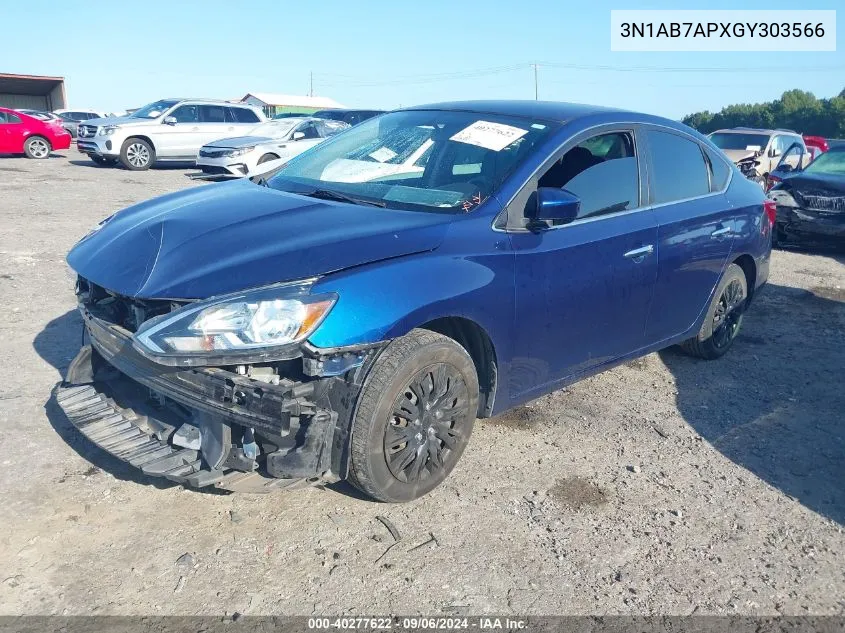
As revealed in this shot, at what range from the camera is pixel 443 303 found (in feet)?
9.95

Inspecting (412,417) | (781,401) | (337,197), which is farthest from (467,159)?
(781,401)

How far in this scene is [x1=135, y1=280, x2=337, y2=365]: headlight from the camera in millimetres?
2664

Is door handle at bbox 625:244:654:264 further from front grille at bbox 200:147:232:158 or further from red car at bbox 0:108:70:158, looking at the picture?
red car at bbox 0:108:70:158

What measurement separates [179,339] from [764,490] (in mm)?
2803

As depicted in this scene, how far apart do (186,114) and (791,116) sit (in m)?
47.8

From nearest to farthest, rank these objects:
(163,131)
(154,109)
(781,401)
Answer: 1. (781,401)
2. (163,131)
3. (154,109)

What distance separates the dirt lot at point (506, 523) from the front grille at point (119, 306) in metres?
0.72

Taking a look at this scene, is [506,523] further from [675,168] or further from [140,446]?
A: [675,168]

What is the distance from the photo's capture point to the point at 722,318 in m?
5.16

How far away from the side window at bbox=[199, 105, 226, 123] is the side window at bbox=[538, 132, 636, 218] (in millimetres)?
15969

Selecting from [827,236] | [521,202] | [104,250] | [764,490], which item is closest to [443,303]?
[521,202]

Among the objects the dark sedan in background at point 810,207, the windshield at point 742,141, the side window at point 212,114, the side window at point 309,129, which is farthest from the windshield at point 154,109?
the dark sedan in background at point 810,207

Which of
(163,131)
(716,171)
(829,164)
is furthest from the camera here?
(163,131)

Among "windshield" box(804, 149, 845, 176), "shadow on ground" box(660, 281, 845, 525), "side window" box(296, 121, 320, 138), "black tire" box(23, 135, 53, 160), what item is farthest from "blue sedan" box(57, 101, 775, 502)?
"black tire" box(23, 135, 53, 160)
